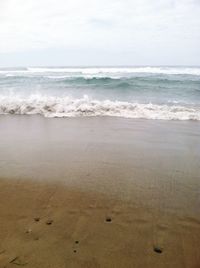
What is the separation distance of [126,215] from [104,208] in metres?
0.27

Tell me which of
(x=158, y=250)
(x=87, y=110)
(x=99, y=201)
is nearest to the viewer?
(x=158, y=250)

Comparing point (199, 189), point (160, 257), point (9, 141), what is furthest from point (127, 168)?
point (9, 141)

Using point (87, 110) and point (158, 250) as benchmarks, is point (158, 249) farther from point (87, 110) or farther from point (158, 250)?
point (87, 110)

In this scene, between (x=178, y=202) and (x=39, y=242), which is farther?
(x=178, y=202)

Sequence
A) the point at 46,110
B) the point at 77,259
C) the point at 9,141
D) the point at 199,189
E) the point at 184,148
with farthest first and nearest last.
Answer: the point at 46,110
the point at 9,141
the point at 184,148
the point at 199,189
the point at 77,259

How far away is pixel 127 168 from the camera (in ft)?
12.9

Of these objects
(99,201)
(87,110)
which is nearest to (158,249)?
(99,201)

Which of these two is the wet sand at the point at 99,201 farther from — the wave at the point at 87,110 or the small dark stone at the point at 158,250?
the wave at the point at 87,110

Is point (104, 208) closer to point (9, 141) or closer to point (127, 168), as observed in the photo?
point (127, 168)

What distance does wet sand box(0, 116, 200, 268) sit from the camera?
85.7 inches

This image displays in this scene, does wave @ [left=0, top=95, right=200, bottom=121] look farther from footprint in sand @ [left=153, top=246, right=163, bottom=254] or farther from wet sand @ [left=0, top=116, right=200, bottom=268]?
footprint in sand @ [left=153, top=246, right=163, bottom=254]

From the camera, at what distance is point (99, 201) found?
9.87 ft

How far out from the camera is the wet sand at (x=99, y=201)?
7.14 feet

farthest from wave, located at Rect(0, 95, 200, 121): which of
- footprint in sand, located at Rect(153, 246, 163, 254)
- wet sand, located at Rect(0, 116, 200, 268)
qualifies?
footprint in sand, located at Rect(153, 246, 163, 254)
